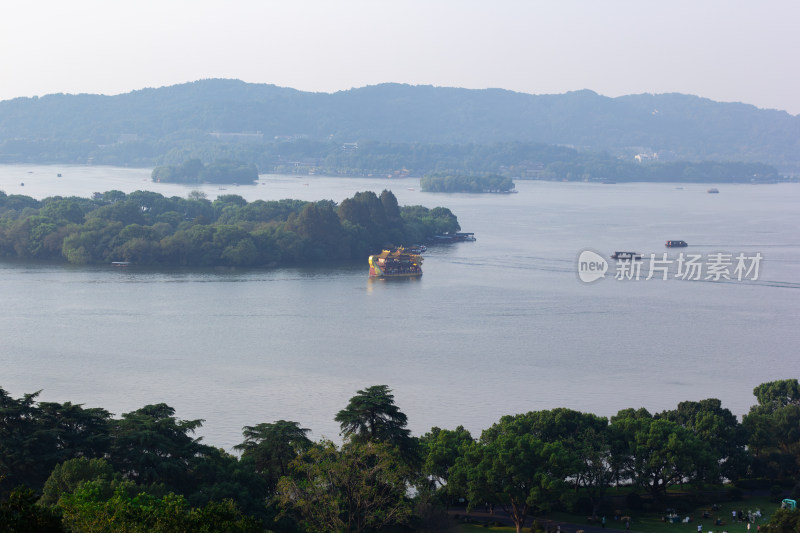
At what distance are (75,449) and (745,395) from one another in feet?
42.2

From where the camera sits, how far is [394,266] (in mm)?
34719

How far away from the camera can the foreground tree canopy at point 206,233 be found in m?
35.8

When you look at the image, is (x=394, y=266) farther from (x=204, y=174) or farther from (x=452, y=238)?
(x=204, y=174)

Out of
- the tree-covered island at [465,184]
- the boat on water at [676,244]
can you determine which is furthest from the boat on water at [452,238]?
the tree-covered island at [465,184]

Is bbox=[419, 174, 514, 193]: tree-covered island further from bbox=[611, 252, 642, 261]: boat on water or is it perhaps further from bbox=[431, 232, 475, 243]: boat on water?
bbox=[611, 252, 642, 261]: boat on water

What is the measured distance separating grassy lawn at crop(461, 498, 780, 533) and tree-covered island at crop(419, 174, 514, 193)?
216ft

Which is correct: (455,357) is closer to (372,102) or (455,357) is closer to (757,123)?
(372,102)

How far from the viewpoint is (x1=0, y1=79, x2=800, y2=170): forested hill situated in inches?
4759

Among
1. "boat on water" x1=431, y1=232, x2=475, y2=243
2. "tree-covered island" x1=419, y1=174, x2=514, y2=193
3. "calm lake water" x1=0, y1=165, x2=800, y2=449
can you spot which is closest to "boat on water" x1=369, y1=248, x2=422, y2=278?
"calm lake water" x1=0, y1=165, x2=800, y2=449

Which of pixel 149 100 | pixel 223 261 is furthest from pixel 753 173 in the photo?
pixel 223 261

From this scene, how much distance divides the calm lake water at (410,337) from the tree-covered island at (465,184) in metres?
37.9

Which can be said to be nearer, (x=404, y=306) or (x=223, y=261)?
(x=404, y=306)

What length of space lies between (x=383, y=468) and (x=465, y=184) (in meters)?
71.1

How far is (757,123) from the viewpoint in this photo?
530ft
